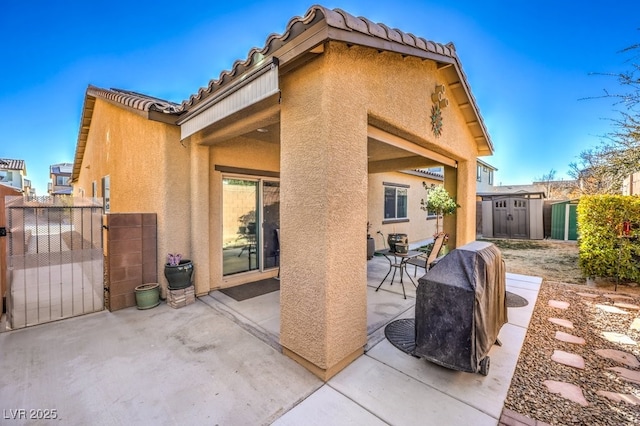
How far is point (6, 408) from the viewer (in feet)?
7.93

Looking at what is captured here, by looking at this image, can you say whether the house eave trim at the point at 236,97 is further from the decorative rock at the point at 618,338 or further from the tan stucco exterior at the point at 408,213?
the tan stucco exterior at the point at 408,213

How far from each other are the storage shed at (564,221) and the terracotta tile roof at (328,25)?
14459mm

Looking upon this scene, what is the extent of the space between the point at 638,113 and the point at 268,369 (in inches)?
407

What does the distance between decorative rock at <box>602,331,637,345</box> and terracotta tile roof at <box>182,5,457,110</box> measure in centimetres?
511

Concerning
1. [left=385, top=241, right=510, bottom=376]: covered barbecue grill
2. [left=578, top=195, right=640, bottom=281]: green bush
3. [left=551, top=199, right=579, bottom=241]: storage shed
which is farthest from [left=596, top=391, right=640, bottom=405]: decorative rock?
[left=551, top=199, right=579, bottom=241]: storage shed

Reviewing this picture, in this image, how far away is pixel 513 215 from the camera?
14.5 m

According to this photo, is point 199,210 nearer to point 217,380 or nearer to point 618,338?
point 217,380

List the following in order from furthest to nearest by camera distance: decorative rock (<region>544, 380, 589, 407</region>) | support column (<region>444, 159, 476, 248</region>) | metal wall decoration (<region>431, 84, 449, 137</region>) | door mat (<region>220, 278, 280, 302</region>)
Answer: support column (<region>444, 159, 476, 248</region>) < door mat (<region>220, 278, 280, 302</region>) < metal wall decoration (<region>431, 84, 449, 137</region>) < decorative rock (<region>544, 380, 589, 407</region>)

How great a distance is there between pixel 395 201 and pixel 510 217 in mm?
7810

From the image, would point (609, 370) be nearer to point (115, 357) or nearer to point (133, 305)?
point (115, 357)

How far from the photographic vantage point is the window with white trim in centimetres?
1134

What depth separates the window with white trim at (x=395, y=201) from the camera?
11.3 meters

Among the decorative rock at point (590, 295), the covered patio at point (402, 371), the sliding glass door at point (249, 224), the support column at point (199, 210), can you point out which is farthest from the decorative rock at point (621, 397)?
the support column at point (199, 210)

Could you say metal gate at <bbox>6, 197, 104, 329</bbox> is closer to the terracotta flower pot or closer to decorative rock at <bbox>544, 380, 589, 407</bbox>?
the terracotta flower pot
